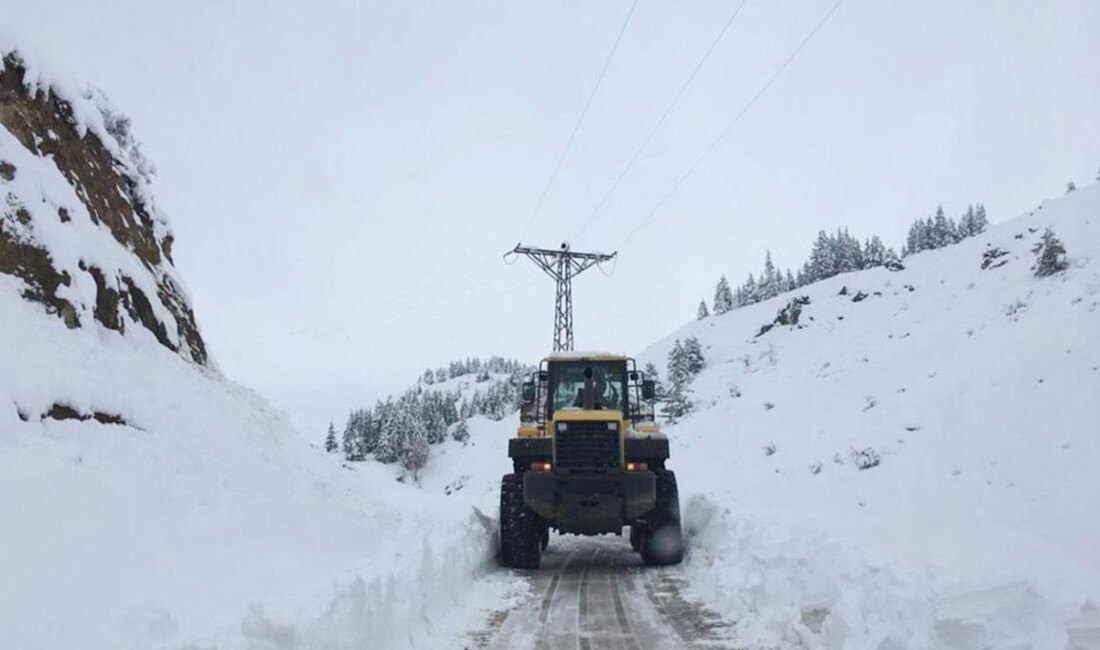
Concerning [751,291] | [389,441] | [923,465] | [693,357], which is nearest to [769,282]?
[751,291]

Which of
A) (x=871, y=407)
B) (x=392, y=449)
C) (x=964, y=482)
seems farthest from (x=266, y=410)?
(x=392, y=449)

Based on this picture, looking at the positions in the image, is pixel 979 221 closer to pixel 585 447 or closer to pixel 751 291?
pixel 751 291

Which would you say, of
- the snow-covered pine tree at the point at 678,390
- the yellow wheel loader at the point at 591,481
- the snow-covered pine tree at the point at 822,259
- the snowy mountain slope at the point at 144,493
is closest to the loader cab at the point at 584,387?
the yellow wheel loader at the point at 591,481

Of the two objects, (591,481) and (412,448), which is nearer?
(591,481)

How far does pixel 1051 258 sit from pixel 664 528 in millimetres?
34513

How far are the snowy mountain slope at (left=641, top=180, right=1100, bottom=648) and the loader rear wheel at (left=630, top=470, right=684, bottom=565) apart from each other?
1.52 feet

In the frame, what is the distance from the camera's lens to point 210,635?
4.50m

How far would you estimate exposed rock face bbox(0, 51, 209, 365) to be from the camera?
9289mm

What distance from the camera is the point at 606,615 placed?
8.41 m

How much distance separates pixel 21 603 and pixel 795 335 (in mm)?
63784

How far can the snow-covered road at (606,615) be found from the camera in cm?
712

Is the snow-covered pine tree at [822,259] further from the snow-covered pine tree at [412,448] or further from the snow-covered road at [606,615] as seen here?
the snow-covered road at [606,615]

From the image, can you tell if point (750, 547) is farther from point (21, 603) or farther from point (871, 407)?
point (871, 407)

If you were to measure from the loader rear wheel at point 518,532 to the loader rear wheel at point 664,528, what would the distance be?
1.89m
